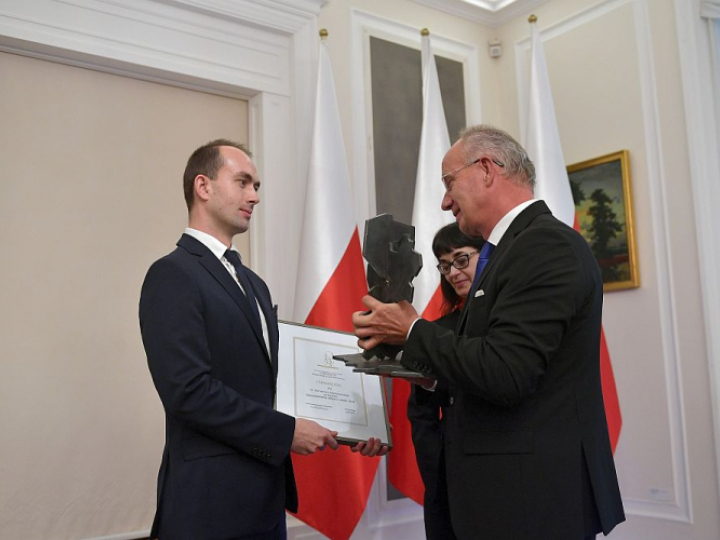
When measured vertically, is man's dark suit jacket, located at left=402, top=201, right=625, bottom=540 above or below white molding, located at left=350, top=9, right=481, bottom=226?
below

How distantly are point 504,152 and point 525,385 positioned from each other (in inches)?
26.8

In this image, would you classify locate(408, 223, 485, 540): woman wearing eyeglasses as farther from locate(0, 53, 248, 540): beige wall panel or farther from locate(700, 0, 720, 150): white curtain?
locate(700, 0, 720, 150): white curtain

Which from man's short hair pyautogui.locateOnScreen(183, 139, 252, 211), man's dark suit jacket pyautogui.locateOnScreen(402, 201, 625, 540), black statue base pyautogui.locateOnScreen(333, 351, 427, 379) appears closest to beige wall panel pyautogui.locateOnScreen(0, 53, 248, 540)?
man's short hair pyautogui.locateOnScreen(183, 139, 252, 211)

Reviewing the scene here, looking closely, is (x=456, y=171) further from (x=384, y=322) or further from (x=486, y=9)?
(x=486, y=9)

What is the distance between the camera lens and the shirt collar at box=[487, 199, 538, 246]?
196 cm

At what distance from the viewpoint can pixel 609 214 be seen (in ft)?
14.4

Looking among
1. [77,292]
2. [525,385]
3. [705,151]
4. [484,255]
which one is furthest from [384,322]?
[705,151]

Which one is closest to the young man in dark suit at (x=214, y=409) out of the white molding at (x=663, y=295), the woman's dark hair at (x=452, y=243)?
the woman's dark hair at (x=452, y=243)

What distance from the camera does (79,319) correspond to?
3.41 m

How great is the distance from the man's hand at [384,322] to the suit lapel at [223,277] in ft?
2.05

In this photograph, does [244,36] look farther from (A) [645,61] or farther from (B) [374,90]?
(A) [645,61]

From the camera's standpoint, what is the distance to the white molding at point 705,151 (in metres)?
3.86

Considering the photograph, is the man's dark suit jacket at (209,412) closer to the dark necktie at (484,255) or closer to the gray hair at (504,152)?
the dark necktie at (484,255)

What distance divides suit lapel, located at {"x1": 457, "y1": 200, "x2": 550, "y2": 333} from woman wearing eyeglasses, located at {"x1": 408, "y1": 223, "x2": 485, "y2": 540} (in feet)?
1.04
